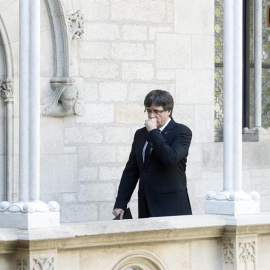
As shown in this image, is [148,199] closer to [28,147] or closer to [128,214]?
[128,214]

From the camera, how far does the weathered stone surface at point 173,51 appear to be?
32.3ft

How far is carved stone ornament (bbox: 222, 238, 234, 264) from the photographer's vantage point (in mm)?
7512

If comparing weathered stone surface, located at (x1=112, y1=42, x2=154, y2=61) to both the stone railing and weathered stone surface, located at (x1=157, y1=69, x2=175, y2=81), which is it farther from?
the stone railing

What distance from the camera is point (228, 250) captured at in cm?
752

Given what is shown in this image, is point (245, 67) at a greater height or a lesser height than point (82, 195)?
greater

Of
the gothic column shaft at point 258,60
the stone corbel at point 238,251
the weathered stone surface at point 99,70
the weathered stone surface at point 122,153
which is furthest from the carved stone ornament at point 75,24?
the stone corbel at point 238,251

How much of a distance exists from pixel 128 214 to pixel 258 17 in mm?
3420

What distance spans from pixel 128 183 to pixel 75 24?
177 cm

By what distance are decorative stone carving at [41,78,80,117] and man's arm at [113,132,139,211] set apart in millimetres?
1365

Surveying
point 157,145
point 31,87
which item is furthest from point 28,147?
point 157,145

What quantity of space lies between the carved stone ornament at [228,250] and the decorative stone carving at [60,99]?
217cm

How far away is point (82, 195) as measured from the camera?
944 cm

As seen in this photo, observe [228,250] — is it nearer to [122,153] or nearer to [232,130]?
A: [232,130]

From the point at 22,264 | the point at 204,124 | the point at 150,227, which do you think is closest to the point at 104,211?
the point at 204,124
